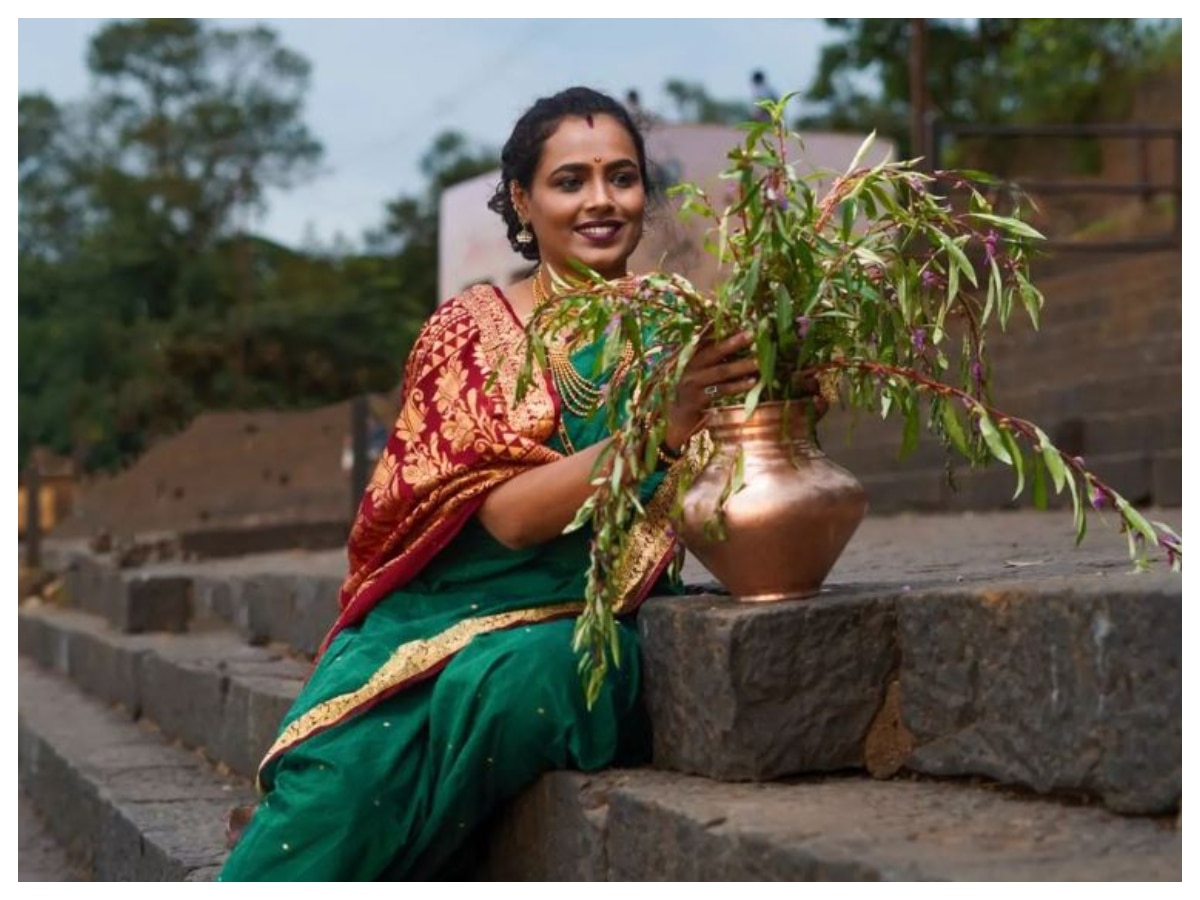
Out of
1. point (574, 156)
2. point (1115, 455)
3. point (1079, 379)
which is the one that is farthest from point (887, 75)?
point (574, 156)

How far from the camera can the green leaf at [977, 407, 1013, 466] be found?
2.34 metres

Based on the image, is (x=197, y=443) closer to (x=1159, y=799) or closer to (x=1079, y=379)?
(x=1079, y=379)

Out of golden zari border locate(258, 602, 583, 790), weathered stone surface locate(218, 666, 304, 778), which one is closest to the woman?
golden zari border locate(258, 602, 583, 790)

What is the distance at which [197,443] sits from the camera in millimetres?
13586

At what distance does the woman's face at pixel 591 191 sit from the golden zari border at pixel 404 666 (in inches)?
24.0

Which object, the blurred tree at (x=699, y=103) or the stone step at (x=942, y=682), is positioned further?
the blurred tree at (x=699, y=103)

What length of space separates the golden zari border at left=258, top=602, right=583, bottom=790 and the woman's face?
2.00 feet

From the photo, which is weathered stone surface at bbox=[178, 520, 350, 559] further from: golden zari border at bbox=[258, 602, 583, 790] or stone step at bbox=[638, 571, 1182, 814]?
stone step at bbox=[638, 571, 1182, 814]

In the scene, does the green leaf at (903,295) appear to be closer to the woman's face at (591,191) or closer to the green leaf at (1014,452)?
the green leaf at (1014,452)

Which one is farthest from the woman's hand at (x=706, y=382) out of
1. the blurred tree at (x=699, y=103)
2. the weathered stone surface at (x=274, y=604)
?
the blurred tree at (x=699, y=103)

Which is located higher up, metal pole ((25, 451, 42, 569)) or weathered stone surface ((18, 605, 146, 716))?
metal pole ((25, 451, 42, 569))

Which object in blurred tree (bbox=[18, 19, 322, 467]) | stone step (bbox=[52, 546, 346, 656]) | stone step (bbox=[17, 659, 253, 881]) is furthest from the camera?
blurred tree (bbox=[18, 19, 322, 467])

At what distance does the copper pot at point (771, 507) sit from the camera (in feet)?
8.18

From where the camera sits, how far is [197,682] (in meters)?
5.75
